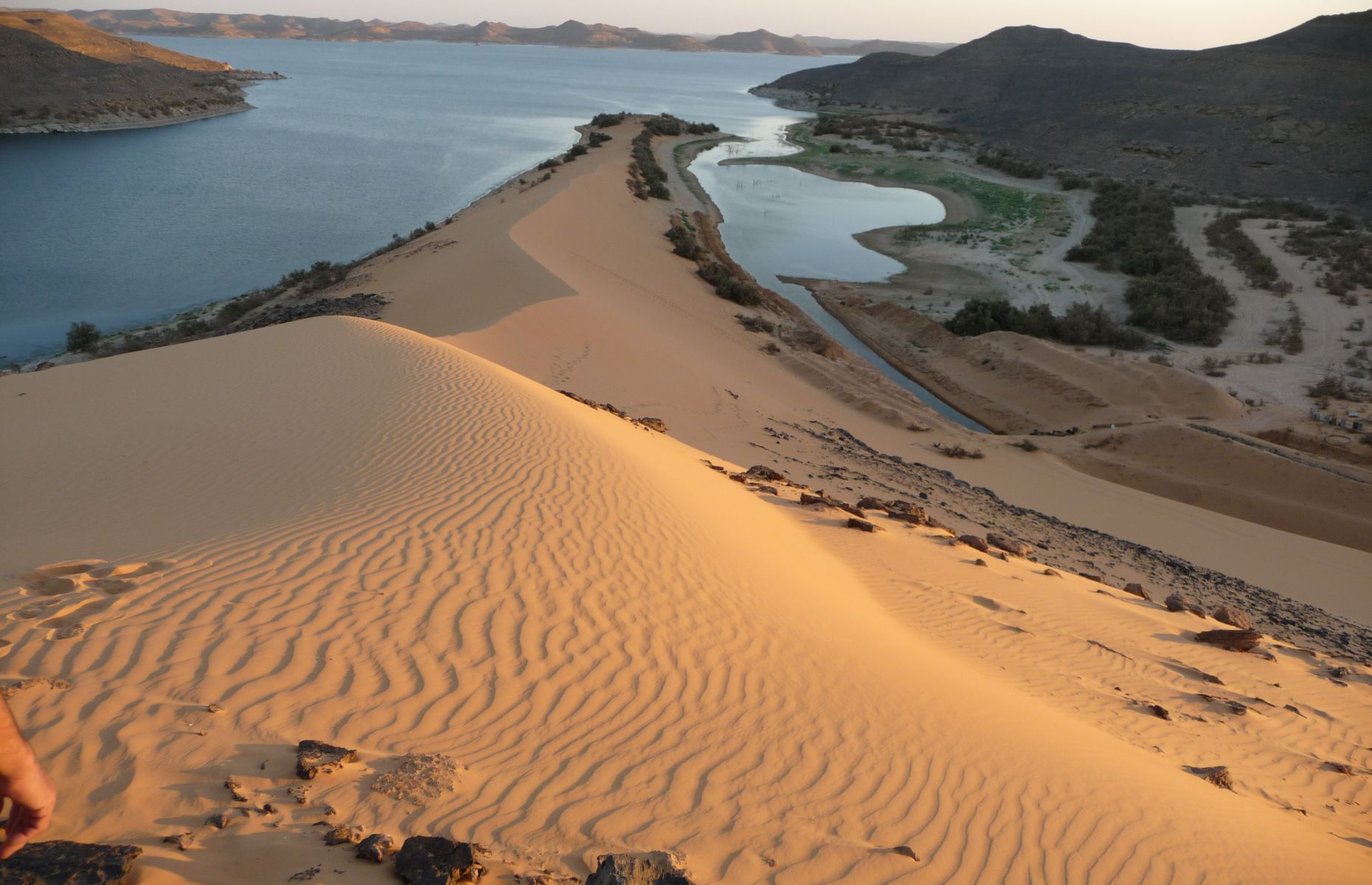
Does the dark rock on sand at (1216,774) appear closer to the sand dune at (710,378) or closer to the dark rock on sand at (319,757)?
the dark rock on sand at (319,757)

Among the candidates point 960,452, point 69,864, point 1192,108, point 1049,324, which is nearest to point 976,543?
point 960,452

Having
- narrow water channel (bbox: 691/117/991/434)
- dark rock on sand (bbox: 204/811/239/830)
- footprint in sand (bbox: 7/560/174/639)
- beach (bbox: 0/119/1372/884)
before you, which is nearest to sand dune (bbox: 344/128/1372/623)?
beach (bbox: 0/119/1372/884)

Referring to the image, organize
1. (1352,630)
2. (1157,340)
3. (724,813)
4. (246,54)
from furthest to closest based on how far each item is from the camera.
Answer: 1. (246,54)
2. (1157,340)
3. (1352,630)
4. (724,813)

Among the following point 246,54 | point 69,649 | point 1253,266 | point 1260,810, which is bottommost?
point 1260,810

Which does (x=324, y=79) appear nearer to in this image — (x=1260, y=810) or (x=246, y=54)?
(x=246, y=54)

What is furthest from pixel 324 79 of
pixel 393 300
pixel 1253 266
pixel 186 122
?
pixel 1253 266

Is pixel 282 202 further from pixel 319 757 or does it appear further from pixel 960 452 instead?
pixel 319 757

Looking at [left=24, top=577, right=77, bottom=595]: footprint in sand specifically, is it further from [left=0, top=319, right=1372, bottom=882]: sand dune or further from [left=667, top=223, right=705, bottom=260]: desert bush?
[left=667, top=223, right=705, bottom=260]: desert bush
